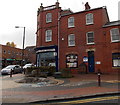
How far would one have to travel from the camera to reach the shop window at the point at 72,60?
69.4 feet

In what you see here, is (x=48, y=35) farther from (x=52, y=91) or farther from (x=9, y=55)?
(x=9, y=55)

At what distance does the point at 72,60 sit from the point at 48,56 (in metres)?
4.15

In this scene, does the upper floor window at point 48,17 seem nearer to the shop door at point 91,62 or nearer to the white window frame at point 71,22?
the white window frame at point 71,22

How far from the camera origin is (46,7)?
81.1 ft

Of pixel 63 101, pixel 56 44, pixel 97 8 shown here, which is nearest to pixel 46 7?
pixel 56 44

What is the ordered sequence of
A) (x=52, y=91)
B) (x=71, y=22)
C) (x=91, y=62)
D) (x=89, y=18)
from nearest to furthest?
(x=52, y=91) → (x=91, y=62) → (x=89, y=18) → (x=71, y=22)

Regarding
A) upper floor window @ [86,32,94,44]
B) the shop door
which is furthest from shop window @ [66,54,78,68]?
upper floor window @ [86,32,94,44]

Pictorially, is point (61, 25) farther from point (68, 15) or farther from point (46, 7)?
point (46, 7)

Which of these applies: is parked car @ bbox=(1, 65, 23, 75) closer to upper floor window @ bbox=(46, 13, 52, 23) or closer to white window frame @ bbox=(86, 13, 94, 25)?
upper floor window @ bbox=(46, 13, 52, 23)

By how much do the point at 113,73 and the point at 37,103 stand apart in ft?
46.4

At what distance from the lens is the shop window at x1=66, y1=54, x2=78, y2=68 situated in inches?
832

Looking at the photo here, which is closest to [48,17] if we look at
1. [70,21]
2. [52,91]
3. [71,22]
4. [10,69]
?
[70,21]

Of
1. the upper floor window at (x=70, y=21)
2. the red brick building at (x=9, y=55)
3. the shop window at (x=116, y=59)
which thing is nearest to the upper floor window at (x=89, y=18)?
the upper floor window at (x=70, y=21)

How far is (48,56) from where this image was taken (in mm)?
22922
